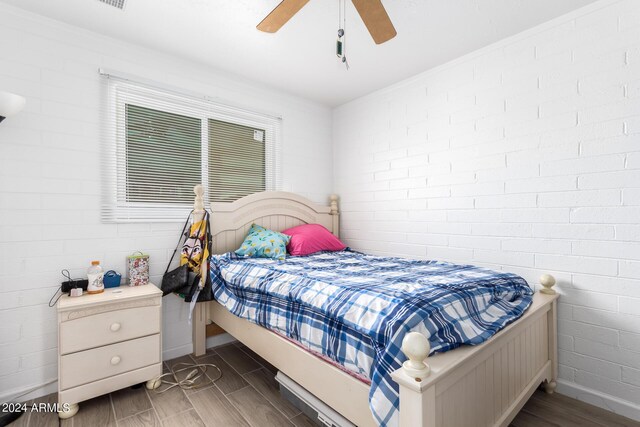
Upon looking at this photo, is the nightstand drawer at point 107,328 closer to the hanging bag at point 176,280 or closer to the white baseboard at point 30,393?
the hanging bag at point 176,280

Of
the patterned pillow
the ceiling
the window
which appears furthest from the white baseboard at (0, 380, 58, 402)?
the ceiling

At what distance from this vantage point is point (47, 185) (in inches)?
82.0

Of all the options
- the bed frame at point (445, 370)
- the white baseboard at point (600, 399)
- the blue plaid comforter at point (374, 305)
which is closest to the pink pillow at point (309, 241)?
the blue plaid comforter at point (374, 305)

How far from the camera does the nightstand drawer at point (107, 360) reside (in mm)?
1808

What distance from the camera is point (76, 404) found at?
1.85 metres

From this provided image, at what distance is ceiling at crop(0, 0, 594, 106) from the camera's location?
6.59ft

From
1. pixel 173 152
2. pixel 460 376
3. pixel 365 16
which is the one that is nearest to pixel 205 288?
pixel 173 152

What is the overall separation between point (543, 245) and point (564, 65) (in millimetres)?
1213

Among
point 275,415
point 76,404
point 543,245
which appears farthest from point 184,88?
point 543,245

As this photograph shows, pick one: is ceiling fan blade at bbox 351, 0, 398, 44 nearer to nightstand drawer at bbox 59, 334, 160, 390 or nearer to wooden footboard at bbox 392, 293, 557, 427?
wooden footboard at bbox 392, 293, 557, 427

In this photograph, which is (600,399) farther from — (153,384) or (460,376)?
(153,384)

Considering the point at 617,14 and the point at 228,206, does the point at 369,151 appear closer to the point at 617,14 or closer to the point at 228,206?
the point at 228,206

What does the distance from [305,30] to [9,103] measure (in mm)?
1831

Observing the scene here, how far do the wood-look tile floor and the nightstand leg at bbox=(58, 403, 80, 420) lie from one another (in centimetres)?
2
